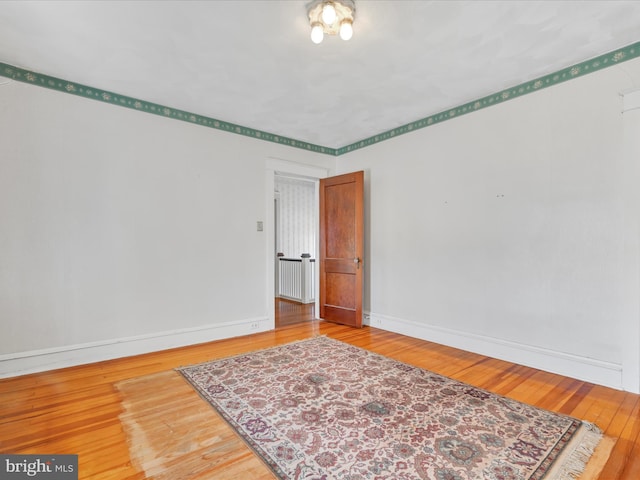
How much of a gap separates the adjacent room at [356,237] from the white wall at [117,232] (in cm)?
2

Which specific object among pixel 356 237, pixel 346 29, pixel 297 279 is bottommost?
pixel 297 279

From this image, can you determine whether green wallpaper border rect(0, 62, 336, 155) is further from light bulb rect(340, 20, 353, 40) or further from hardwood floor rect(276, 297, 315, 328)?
hardwood floor rect(276, 297, 315, 328)

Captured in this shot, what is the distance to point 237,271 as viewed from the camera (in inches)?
161

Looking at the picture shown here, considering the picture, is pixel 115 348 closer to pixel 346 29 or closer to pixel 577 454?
pixel 346 29

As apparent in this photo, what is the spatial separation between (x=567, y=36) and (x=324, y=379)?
338 centimetres

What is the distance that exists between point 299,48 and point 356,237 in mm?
2586

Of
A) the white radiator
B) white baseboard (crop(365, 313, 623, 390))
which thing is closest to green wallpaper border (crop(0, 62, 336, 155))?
the white radiator

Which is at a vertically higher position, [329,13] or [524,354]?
[329,13]

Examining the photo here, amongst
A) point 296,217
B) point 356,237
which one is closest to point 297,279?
point 296,217

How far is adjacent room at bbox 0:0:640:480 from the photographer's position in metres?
1.95

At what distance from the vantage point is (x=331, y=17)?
6.51 ft

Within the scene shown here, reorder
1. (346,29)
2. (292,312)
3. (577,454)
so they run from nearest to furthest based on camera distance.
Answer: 1. (577,454)
2. (346,29)
3. (292,312)

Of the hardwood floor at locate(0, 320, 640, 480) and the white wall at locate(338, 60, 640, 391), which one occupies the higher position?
the white wall at locate(338, 60, 640, 391)

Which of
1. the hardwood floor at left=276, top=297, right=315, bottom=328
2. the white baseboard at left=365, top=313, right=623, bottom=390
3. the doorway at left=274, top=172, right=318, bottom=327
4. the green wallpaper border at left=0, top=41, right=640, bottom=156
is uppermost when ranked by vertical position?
the green wallpaper border at left=0, top=41, right=640, bottom=156
